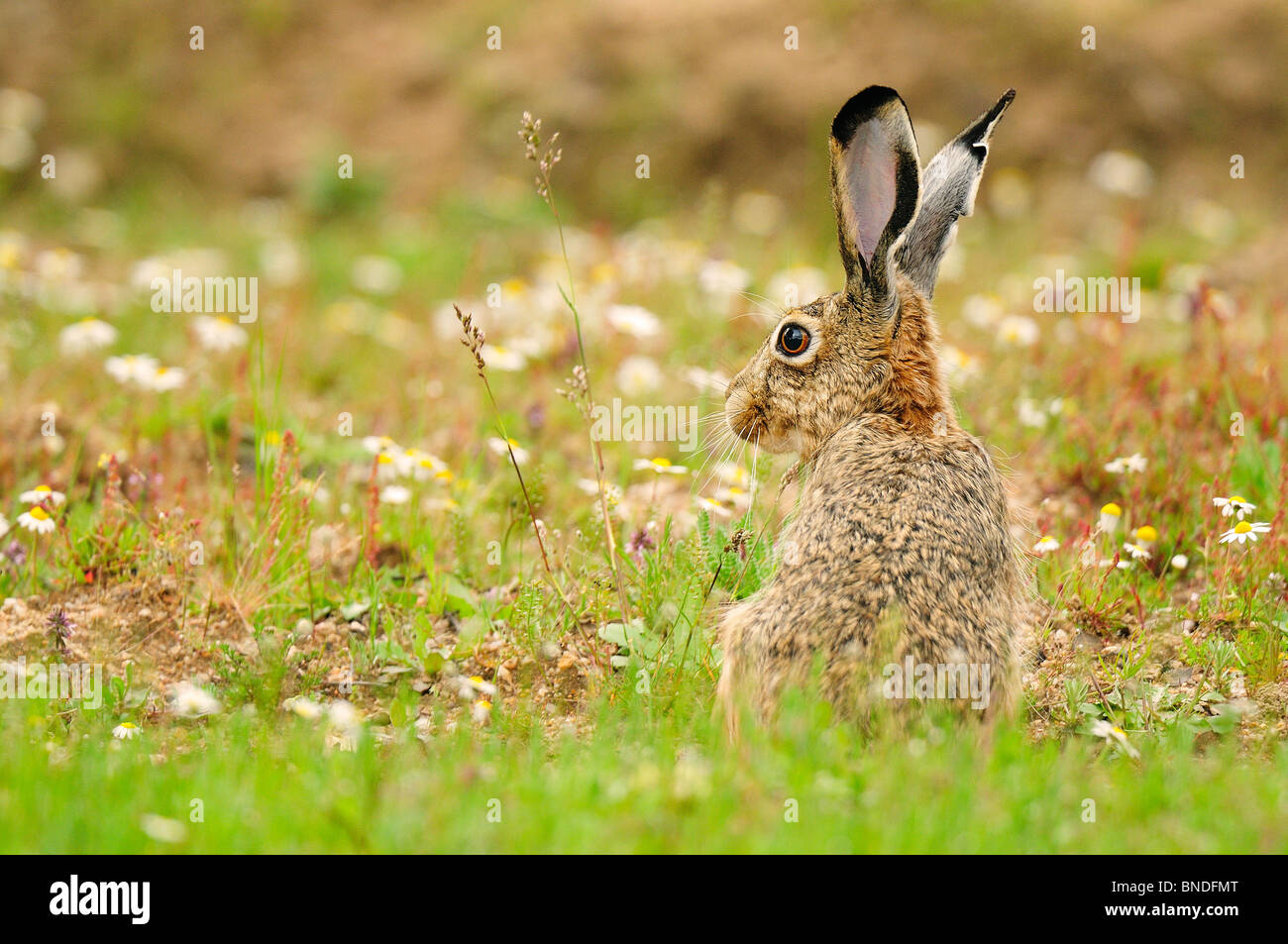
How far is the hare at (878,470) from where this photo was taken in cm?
415

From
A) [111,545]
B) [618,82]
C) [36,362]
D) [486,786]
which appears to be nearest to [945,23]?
[618,82]

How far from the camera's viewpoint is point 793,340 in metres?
5.30

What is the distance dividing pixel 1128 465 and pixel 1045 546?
100 cm

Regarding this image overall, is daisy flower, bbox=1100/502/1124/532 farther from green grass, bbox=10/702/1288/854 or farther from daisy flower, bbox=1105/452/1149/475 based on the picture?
green grass, bbox=10/702/1288/854

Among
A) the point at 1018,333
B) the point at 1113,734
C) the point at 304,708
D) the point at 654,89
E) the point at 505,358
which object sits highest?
the point at 654,89

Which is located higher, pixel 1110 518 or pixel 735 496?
pixel 735 496

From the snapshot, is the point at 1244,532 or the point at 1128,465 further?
the point at 1128,465

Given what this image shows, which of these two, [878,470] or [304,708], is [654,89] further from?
[304,708]

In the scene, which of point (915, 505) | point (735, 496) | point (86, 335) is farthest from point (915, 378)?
point (86, 335)

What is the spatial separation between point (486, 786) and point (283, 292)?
25.0 ft
